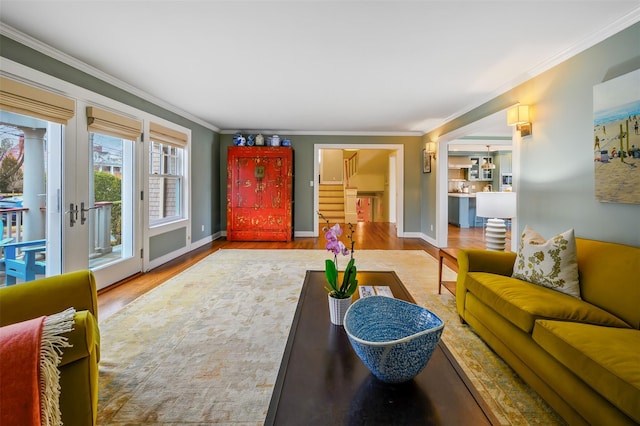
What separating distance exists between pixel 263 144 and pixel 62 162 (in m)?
3.82

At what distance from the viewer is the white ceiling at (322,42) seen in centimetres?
205

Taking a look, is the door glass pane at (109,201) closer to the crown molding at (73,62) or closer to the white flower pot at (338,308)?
the crown molding at (73,62)

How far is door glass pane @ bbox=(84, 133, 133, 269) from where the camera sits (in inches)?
130

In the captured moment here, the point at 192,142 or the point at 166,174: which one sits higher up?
the point at 192,142

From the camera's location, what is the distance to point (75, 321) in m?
1.16

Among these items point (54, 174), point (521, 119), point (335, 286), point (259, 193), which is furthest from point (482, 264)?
point (259, 193)

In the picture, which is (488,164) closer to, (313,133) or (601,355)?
(313,133)

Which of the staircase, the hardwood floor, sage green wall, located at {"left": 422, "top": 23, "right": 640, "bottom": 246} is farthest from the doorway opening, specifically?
sage green wall, located at {"left": 422, "top": 23, "right": 640, "bottom": 246}

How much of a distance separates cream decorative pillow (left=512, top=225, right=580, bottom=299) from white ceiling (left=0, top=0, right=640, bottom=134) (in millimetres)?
1615

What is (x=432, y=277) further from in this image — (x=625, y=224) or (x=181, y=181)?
(x=181, y=181)

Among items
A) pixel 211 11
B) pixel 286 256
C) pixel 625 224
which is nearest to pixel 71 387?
pixel 211 11

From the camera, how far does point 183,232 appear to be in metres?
5.12

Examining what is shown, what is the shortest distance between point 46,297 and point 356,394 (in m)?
1.61

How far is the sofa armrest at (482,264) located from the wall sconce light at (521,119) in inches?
60.2
